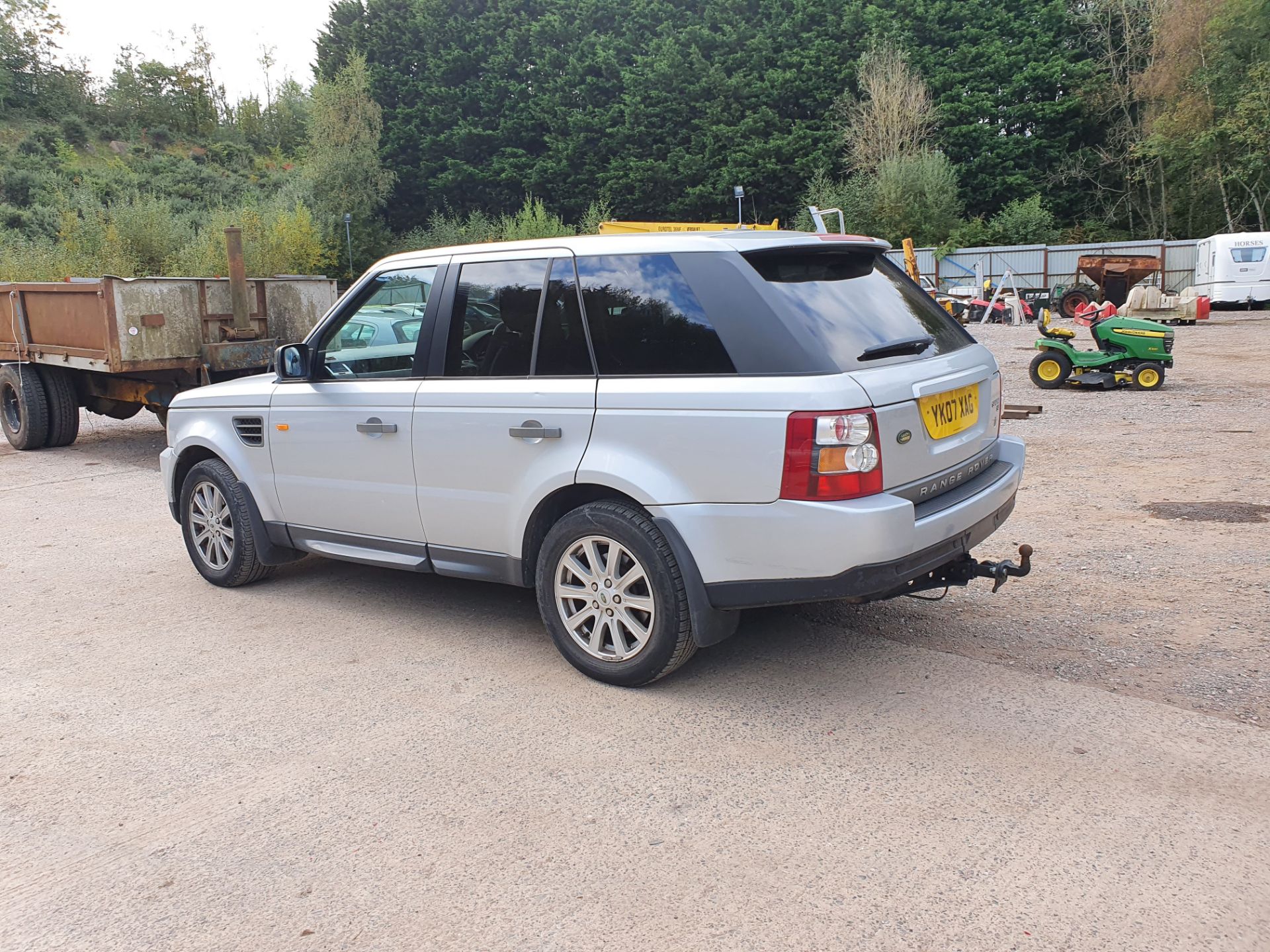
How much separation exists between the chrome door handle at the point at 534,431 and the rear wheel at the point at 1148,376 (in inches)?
457

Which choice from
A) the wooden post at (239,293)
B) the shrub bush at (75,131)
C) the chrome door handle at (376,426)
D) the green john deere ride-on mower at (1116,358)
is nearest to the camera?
the chrome door handle at (376,426)

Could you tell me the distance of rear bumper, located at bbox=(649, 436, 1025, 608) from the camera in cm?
362

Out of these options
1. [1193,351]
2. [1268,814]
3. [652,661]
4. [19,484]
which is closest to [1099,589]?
[1268,814]

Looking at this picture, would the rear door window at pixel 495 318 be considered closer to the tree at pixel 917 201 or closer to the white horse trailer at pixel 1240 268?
the white horse trailer at pixel 1240 268

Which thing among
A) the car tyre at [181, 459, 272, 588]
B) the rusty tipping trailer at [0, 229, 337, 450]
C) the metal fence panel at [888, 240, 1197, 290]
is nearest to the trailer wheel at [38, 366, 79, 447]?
the rusty tipping trailer at [0, 229, 337, 450]

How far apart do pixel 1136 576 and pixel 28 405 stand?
11.4 meters

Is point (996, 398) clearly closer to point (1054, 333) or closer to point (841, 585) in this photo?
point (841, 585)

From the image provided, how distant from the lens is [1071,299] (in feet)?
98.6

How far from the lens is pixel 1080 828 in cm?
306

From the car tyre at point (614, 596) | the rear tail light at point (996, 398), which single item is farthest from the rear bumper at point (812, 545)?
the rear tail light at point (996, 398)

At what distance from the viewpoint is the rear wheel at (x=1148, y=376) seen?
13.5 m

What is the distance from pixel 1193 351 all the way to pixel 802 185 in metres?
32.7

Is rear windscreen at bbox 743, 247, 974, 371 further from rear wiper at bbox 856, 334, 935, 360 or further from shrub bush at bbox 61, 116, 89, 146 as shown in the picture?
shrub bush at bbox 61, 116, 89, 146

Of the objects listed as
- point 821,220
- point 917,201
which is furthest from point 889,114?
point 821,220
